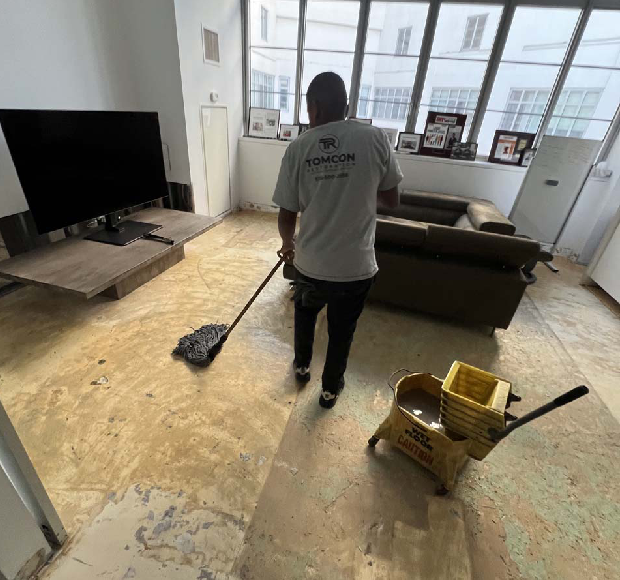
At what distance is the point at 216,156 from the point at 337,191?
10.2ft

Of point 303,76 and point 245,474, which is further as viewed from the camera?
point 303,76

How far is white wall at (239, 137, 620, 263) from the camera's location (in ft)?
11.7

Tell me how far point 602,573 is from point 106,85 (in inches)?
158

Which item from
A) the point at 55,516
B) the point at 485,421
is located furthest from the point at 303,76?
the point at 55,516

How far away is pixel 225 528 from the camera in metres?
1.18

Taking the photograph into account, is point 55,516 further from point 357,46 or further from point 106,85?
point 357,46

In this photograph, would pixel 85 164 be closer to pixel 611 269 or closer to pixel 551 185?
pixel 551 185

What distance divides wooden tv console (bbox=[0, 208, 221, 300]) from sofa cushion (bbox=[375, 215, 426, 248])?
1.53 metres

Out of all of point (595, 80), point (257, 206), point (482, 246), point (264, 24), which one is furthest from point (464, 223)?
point (264, 24)

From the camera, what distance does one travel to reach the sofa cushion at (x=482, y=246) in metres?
2.03

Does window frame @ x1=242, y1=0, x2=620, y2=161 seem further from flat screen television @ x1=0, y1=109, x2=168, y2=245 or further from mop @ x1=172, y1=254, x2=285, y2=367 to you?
mop @ x1=172, y1=254, x2=285, y2=367

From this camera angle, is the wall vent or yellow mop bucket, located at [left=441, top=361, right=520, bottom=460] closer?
yellow mop bucket, located at [left=441, top=361, right=520, bottom=460]

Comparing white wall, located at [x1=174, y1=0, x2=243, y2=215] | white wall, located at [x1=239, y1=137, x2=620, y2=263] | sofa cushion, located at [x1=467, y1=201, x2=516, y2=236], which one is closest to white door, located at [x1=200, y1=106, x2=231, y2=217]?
white wall, located at [x1=174, y1=0, x2=243, y2=215]

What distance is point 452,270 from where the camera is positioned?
2205 millimetres
